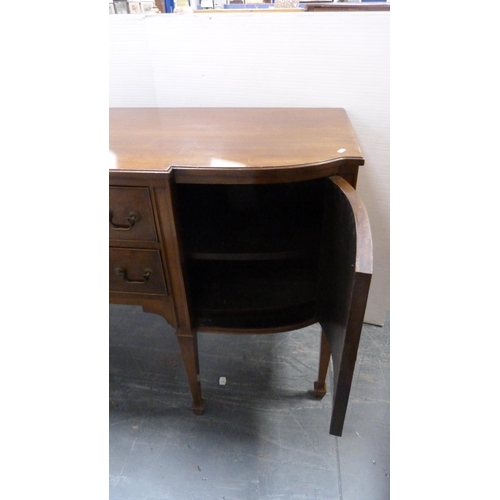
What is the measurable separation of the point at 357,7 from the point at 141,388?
1.20 meters

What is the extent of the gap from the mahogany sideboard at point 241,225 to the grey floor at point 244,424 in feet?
0.42

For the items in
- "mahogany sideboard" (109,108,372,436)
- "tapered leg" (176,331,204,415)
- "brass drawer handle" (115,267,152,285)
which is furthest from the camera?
"tapered leg" (176,331,204,415)

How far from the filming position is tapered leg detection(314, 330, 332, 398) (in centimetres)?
89

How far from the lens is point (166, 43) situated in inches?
36.9

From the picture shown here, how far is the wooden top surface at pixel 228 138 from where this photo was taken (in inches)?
23.8

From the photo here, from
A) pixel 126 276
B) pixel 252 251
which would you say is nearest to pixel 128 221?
pixel 126 276

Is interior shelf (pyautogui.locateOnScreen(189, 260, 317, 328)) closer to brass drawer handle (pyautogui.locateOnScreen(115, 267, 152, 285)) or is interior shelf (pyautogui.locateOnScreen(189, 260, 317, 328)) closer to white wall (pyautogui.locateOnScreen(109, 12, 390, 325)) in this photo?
brass drawer handle (pyautogui.locateOnScreen(115, 267, 152, 285))

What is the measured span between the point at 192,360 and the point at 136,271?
0.28m

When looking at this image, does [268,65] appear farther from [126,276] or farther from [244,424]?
[244,424]

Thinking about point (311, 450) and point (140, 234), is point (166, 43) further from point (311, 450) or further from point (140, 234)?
point (311, 450)

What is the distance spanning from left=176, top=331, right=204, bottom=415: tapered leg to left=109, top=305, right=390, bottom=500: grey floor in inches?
2.0

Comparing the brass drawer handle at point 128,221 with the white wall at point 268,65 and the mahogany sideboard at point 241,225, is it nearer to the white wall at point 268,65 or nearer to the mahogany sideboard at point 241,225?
the mahogany sideboard at point 241,225

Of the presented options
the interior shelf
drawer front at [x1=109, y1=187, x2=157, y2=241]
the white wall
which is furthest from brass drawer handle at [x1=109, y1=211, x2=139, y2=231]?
the white wall

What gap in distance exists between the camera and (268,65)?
92cm
